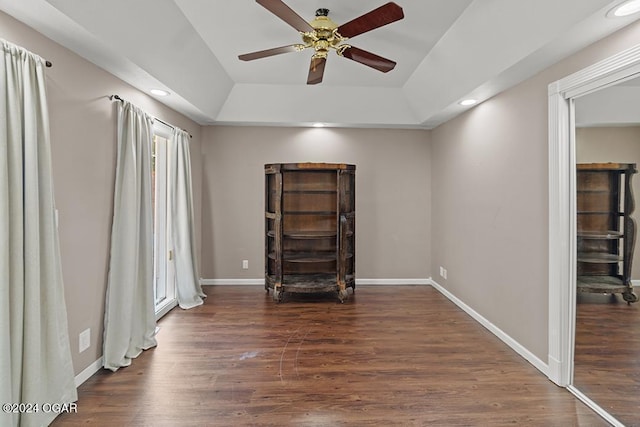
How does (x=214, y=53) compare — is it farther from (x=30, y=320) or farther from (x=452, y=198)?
(x=452, y=198)

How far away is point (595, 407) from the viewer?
227cm

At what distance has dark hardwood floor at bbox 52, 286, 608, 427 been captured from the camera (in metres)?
2.20

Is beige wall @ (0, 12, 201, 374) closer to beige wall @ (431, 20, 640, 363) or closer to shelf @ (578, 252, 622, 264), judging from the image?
beige wall @ (431, 20, 640, 363)

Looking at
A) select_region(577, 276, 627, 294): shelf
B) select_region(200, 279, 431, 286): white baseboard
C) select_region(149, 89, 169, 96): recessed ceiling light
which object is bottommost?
select_region(200, 279, 431, 286): white baseboard

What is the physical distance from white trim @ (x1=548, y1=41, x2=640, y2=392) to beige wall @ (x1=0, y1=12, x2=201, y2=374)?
11.3 feet

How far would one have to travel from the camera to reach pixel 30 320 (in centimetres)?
192

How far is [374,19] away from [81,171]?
2329 mm

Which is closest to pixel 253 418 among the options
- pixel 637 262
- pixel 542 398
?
pixel 542 398

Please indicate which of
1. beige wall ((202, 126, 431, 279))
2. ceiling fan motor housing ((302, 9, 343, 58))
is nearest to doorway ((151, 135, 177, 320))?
beige wall ((202, 126, 431, 279))

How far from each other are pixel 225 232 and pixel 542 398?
170 inches

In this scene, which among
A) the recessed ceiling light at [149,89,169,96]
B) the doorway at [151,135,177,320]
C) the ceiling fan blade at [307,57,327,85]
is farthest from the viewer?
the doorway at [151,135,177,320]

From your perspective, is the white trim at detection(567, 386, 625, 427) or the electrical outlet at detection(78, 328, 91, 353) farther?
the electrical outlet at detection(78, 328, 91, 353)

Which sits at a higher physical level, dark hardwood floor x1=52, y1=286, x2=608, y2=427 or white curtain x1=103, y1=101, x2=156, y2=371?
white curtain x1=103, y1=101, x2=156, y2=371

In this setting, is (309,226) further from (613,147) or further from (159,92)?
(613,147)
